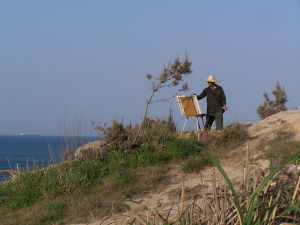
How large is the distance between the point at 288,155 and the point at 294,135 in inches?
75.3

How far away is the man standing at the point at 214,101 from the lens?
13977 mm

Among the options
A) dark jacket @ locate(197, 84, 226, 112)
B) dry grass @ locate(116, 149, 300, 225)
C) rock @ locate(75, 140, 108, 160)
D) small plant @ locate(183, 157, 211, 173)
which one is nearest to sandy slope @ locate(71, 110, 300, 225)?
small plant @ locate(183, 157, 211, 173)

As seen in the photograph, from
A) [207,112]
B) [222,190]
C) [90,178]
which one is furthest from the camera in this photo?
[207,112]

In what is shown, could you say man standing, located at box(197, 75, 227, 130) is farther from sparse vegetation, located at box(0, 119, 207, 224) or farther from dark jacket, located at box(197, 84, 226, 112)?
sparse vegetation, located at box(0, 119, 207, 224)

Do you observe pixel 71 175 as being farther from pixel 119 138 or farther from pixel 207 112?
pixel 207 112

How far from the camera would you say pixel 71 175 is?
10.9 meters

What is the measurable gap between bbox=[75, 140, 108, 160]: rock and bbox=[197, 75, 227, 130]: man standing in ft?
9.83

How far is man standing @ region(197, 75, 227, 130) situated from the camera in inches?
550

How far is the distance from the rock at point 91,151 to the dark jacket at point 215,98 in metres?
3.04

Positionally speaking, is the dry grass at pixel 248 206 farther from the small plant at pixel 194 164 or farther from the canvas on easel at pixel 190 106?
the canvas on easel at pixel 190 106

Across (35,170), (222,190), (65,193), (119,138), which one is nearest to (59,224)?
(65,193)

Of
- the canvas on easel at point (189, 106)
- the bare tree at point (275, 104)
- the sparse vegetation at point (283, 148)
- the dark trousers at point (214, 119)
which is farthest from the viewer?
the bare tree at point (275, 104)

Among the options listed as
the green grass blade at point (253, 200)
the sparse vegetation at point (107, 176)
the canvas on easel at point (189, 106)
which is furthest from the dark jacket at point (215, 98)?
the green grass blade at point (253, 200)

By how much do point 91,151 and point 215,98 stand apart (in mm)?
3663
